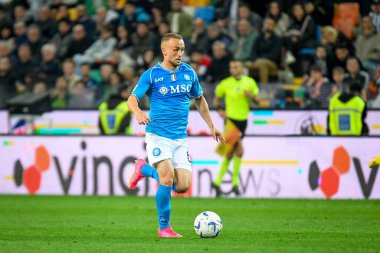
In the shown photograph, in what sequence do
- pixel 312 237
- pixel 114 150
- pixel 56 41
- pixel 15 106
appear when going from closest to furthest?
pixel 312 237, pixel 114 150, pixel 15 106, pixel 56 41

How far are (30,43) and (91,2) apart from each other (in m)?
1.87

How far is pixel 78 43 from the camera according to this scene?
2333 centimetres

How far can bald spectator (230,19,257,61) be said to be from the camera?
2044cm

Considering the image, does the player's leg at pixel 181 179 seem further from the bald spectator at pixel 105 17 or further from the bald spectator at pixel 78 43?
the bald spectator at pixel 78 43

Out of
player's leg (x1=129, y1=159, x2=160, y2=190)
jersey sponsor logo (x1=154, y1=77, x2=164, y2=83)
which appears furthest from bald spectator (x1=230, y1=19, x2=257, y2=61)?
jersey sponsor logo (x1=154, y1=77, x2=164, y2=83)

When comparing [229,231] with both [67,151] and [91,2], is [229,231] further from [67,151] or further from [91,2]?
[91,2]

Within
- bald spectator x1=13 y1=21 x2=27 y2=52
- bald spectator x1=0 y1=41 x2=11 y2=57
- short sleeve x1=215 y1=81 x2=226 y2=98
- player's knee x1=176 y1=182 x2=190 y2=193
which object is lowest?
player's knee x1=176 y1=182 x2=190 y2=193

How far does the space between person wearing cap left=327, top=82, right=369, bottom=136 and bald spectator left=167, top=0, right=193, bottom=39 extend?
17.6 feet

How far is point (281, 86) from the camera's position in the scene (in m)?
19.0

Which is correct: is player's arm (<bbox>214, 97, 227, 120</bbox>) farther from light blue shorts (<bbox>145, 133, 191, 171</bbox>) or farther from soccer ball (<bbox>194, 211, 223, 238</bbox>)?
soccer ball (<bbox>194, 211, 223, 238</bbox>)

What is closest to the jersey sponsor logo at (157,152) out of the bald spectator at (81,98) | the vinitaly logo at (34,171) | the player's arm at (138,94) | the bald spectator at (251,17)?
the player's arm at (138,94)

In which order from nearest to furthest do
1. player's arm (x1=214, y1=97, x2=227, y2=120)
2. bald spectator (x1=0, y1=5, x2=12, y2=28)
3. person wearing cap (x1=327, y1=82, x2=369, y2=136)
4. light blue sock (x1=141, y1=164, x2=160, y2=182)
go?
light blue sock (x1=141, y1=164, x2=160, y2=182) → person wearing cap (x1=327, y1=82, x2=369, y2=136) → player's arm (x1=214, y1=97, x2=227, y2=120) → bald spectator (x1=0, y1=5, x2=12, y2=28)

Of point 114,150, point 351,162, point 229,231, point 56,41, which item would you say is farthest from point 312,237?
point 56,41

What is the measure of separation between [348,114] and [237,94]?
6.84ft
